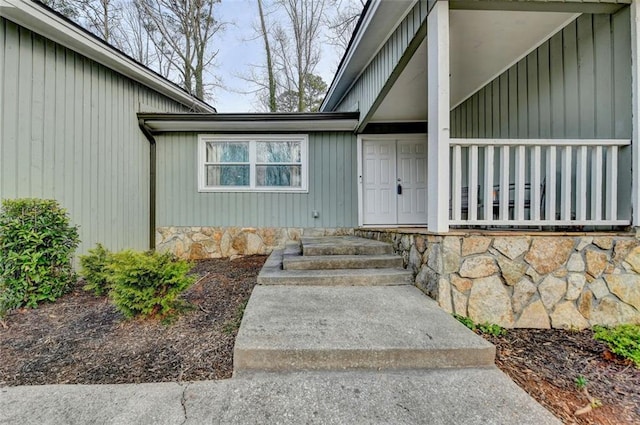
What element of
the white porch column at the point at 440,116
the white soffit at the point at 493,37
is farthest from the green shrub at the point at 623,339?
the white soffit at the point at 493,37

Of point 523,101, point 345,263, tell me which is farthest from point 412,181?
point 345,263

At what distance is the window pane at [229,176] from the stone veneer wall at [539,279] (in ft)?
13.7

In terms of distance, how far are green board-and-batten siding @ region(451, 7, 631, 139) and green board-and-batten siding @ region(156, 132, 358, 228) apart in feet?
8.77

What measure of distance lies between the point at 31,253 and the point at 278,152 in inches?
151

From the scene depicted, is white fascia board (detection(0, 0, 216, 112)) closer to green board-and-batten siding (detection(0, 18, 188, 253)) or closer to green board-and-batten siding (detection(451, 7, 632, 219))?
green board-and-batten siding (detection(0, 18, 188, 253))

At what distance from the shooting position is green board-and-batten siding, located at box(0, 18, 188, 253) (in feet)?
10.3

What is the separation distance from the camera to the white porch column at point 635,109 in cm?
246

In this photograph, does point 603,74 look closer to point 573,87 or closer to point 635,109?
point 573,87

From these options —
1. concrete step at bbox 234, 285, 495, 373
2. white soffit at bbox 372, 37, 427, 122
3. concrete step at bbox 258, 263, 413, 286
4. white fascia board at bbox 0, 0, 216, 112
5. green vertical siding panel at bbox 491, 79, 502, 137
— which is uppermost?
white fascia board at bbox 0, 0, 216, 112

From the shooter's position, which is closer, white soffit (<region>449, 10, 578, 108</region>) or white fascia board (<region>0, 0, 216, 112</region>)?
white soffit (<region>449, 10, 578, 108</region>)

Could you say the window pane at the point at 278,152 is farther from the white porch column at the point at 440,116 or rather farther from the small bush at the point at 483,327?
the small bush at the point at 483,327

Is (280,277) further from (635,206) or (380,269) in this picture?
(635,206)

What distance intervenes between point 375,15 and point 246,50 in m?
9.16

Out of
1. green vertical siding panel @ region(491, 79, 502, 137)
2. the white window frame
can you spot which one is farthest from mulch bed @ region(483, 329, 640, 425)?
the white window frame
